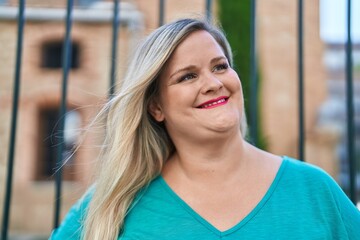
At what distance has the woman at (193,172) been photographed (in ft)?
4.78

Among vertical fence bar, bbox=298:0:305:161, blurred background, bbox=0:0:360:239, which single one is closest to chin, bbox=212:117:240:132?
vertical fence bar, bbox=298:0:305:161

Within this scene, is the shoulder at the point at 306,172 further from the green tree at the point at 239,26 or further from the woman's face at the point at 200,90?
the green tree at the point at 239,26

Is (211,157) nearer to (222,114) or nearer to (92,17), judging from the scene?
(222,114)

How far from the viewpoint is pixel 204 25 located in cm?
170

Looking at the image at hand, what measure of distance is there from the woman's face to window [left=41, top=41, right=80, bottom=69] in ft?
31.0

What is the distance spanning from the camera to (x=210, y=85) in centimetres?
151

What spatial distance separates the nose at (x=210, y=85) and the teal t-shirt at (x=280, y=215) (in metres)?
0.36

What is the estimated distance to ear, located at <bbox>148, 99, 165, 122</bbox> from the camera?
1749mm

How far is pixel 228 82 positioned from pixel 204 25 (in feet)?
0.90

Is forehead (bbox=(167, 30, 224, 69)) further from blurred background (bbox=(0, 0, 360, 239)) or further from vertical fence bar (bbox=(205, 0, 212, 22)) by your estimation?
blurred background (bbox=(0, 0, 360, 239))

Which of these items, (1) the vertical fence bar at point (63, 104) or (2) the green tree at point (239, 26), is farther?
(2) the green tree at point (239, 26)

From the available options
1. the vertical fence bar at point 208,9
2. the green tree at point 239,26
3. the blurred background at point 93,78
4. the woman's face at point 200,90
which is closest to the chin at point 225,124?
the woman's face at point 200,90

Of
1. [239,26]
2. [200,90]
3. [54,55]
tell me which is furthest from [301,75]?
[54,55]

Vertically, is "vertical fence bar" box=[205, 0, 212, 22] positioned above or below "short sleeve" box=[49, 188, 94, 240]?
above
